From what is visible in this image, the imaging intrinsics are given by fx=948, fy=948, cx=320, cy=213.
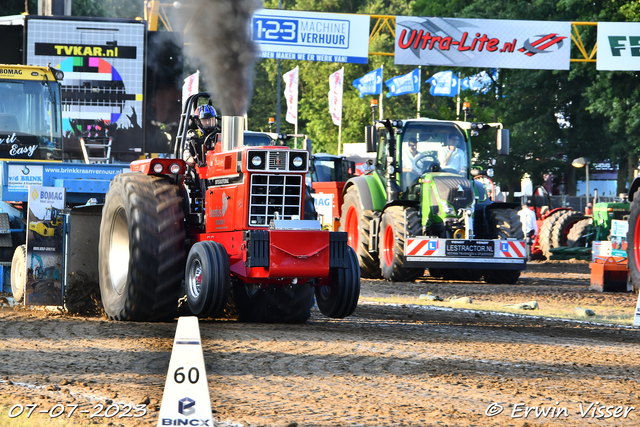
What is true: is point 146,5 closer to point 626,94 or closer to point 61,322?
point 61,322

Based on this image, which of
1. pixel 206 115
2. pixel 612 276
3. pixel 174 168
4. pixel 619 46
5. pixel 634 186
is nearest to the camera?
pixel 174 168

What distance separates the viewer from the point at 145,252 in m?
8.70

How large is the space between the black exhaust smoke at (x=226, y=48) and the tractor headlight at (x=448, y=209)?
6347mm

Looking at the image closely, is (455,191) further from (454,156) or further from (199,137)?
(199,137)

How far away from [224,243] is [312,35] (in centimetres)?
1560

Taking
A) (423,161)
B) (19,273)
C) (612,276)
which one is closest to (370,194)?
(423,161)

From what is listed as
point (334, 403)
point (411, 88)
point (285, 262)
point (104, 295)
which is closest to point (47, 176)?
point (104, 295)

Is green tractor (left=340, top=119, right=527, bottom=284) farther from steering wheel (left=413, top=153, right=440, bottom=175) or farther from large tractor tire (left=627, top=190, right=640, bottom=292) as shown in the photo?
large tractor tire (left=627, top=190, right=640, bottom=292)

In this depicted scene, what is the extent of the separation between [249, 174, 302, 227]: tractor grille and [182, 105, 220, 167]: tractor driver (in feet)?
3.84

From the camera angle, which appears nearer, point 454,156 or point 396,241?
point 396,241

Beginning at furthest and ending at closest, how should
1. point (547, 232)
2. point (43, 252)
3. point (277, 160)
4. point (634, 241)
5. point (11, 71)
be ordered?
point (547, 232), point (634, 241), point (11, 71), point (43, 252), point (277, 160)

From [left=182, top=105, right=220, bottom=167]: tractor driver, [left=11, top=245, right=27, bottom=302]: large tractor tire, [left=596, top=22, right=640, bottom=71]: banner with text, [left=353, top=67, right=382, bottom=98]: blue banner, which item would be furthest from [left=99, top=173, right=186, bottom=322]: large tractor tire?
[left=353, top=67, right=382, bottom=98]: blue banner

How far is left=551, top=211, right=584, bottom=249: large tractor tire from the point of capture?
24.5 metres

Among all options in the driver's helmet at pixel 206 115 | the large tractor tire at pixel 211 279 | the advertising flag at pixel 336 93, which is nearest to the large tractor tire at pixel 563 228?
the advertising flag at pixel 336 93
